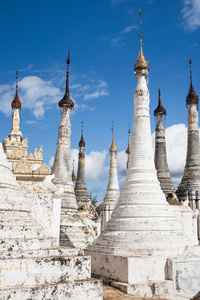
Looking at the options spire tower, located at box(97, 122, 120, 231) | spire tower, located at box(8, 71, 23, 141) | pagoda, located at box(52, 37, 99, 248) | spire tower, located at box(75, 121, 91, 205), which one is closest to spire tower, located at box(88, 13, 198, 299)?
pagoda, located at box(52, 37, 99, 248)

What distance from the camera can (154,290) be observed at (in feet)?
30.6

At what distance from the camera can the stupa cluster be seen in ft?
21.4

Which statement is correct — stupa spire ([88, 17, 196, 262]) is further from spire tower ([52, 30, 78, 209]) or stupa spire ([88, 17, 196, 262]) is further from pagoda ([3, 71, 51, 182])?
pagoda ([3, 71, 51, 182])

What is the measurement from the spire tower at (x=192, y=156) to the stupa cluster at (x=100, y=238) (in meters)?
4.07

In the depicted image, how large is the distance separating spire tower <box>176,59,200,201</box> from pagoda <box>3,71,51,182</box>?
9.62 m

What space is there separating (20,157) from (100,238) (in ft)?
42.8

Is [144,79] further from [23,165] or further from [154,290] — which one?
[23,165]

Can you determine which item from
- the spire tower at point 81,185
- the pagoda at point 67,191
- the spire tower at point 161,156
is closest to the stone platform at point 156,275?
the pagoda at point 67,191

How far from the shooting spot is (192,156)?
77.3ft

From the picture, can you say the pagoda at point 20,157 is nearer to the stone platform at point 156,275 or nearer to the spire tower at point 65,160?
the spire tower at point 65,160

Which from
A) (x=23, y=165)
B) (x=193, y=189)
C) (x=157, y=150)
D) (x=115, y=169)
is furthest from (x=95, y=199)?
(x=23, y=165)

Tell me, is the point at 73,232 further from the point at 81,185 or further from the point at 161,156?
the point at 81,185

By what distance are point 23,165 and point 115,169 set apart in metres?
8.55

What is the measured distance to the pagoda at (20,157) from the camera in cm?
1914
